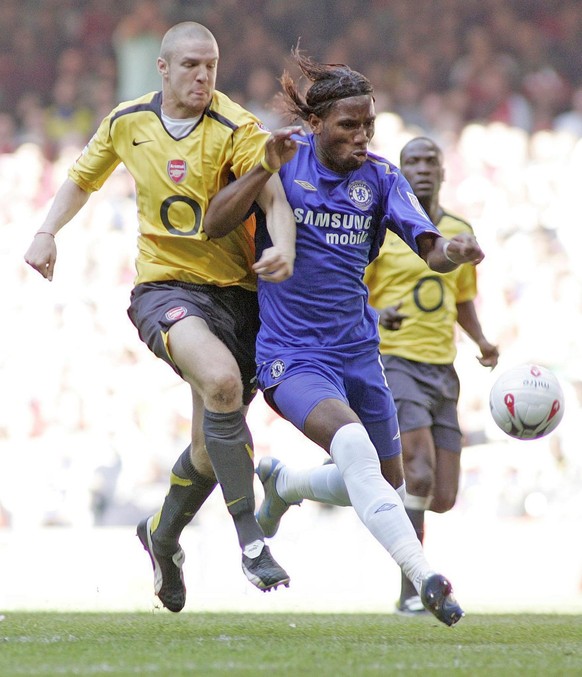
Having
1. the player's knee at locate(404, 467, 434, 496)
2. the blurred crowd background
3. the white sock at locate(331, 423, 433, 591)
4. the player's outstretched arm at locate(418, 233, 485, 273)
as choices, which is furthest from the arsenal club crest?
the blurred crowd background

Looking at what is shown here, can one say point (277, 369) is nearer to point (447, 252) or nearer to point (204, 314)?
point (204, 314)

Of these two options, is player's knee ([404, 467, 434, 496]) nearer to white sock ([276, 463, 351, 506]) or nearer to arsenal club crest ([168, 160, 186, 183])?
white sock ([276, 463, 351, 506])

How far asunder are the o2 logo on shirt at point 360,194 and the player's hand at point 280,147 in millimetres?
429

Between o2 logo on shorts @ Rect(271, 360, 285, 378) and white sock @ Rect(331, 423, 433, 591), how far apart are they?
48 centimetres

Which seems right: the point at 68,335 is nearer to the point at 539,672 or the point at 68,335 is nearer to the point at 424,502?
the point at 424,502

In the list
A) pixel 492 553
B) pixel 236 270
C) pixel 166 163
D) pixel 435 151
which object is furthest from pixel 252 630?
pixel 492 553

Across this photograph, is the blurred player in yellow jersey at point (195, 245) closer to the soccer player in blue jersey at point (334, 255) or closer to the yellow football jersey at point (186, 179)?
the yellow football jersey at point (186, 179)

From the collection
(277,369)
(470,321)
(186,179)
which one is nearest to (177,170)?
(186,179)

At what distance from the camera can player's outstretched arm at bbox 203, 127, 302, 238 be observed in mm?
5145

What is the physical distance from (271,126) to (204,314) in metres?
7.74

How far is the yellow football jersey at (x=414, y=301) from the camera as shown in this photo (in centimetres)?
770

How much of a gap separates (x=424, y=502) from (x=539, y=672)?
10.3 ft

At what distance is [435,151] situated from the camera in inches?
302

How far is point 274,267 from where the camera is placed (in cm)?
502
